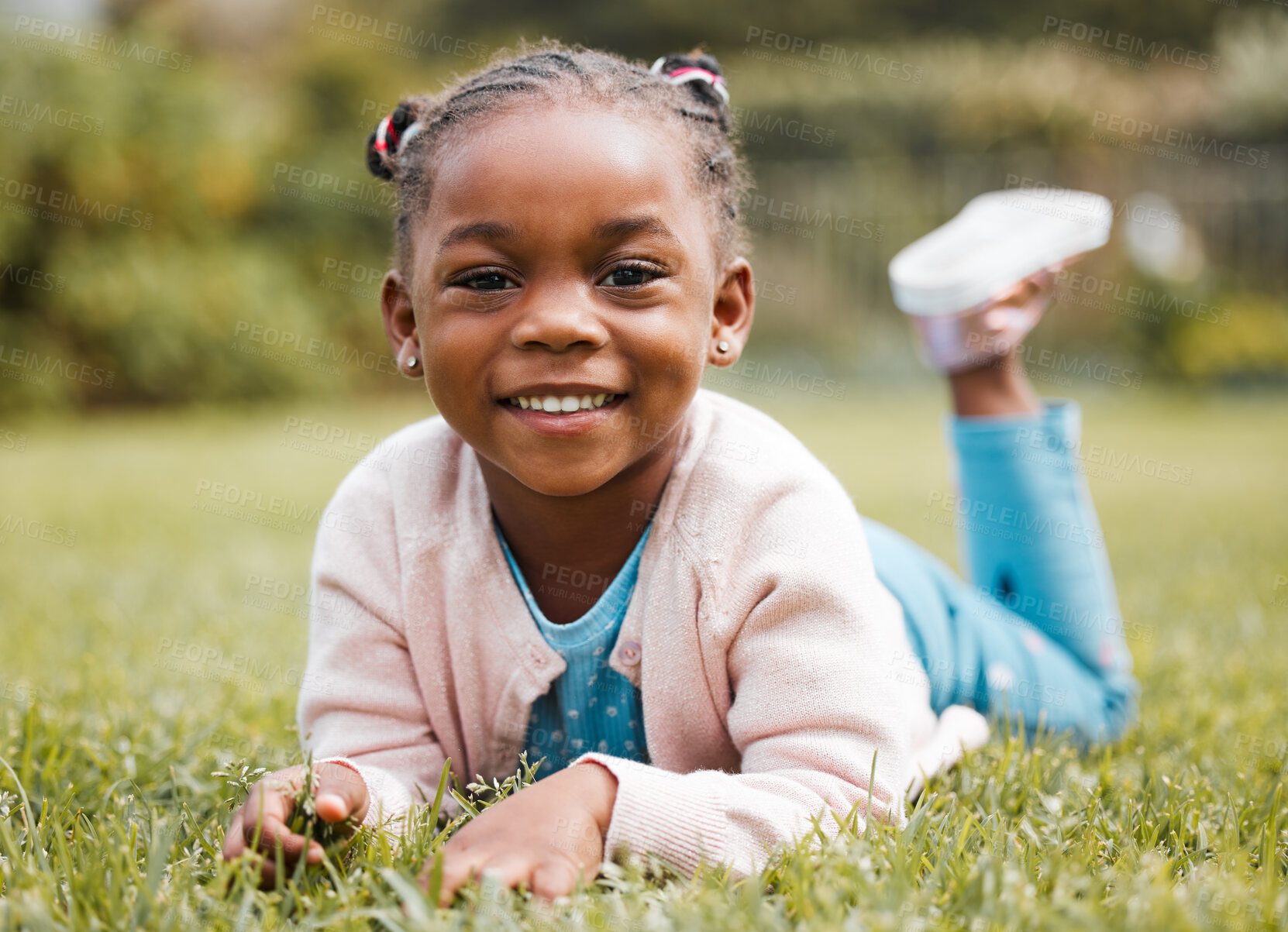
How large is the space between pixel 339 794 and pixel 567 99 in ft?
3.42

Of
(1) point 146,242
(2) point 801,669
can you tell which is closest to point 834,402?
(1) point 146,242

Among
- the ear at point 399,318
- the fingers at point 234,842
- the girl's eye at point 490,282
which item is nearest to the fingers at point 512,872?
the fingers at point 234,842

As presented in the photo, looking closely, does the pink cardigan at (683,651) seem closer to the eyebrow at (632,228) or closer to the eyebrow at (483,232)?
the eyebrow at (632,228)

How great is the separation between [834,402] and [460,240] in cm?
928

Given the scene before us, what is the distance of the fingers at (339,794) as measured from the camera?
4.94 ft

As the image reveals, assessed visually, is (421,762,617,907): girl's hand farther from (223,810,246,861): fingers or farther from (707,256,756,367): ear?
(707,256,756,367): ear

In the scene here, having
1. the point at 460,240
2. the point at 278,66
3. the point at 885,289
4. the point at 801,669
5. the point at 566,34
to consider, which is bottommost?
the point at 801,669

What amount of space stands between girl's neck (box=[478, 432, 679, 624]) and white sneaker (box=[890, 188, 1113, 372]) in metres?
1.15

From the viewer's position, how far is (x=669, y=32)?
865 inches

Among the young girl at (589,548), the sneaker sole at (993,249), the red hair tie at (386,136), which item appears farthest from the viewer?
the sneaker sole at (993,249)

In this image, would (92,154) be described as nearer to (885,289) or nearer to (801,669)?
(885,289)

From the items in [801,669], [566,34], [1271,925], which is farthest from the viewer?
[566,34]

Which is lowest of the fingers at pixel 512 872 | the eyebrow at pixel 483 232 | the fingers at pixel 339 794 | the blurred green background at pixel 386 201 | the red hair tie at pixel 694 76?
the fingers at pixel 512 872

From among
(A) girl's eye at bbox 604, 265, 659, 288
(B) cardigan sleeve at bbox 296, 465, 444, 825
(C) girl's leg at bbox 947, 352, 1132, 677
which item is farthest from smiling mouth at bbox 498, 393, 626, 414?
(C) girl's leg at bbox 947, 352, 1132, 677
